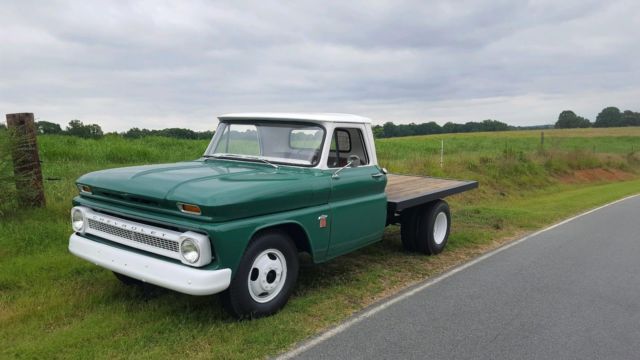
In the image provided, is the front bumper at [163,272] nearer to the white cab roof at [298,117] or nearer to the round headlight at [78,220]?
the round headlight at [78,220]

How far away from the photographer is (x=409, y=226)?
714cm

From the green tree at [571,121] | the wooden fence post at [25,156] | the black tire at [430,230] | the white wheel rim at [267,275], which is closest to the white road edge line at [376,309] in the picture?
the black tire at [430,230]

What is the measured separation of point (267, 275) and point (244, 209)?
758 millimetres

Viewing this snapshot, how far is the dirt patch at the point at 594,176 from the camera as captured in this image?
23.0 metres

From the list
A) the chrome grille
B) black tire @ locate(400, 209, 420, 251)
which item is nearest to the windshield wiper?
the chrome grille

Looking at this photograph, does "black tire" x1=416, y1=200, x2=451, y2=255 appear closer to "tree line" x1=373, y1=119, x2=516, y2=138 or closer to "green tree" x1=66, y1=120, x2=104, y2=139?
"green tree" x1=66, y1=120, x2=104, y2=139

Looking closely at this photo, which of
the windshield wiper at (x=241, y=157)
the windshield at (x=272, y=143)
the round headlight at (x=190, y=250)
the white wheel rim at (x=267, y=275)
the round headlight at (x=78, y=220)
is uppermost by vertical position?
the windshield at (x=272, y=143)

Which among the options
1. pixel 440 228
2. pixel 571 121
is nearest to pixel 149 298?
pixel 440 228

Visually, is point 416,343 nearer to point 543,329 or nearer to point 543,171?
point 543,329

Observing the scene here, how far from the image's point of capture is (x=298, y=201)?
472 cm

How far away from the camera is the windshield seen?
541 centimetres

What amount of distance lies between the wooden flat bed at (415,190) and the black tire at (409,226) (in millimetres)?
326

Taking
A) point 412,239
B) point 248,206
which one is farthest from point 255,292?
point 412,239

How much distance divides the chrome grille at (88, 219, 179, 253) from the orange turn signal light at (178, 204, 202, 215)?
0.28m
